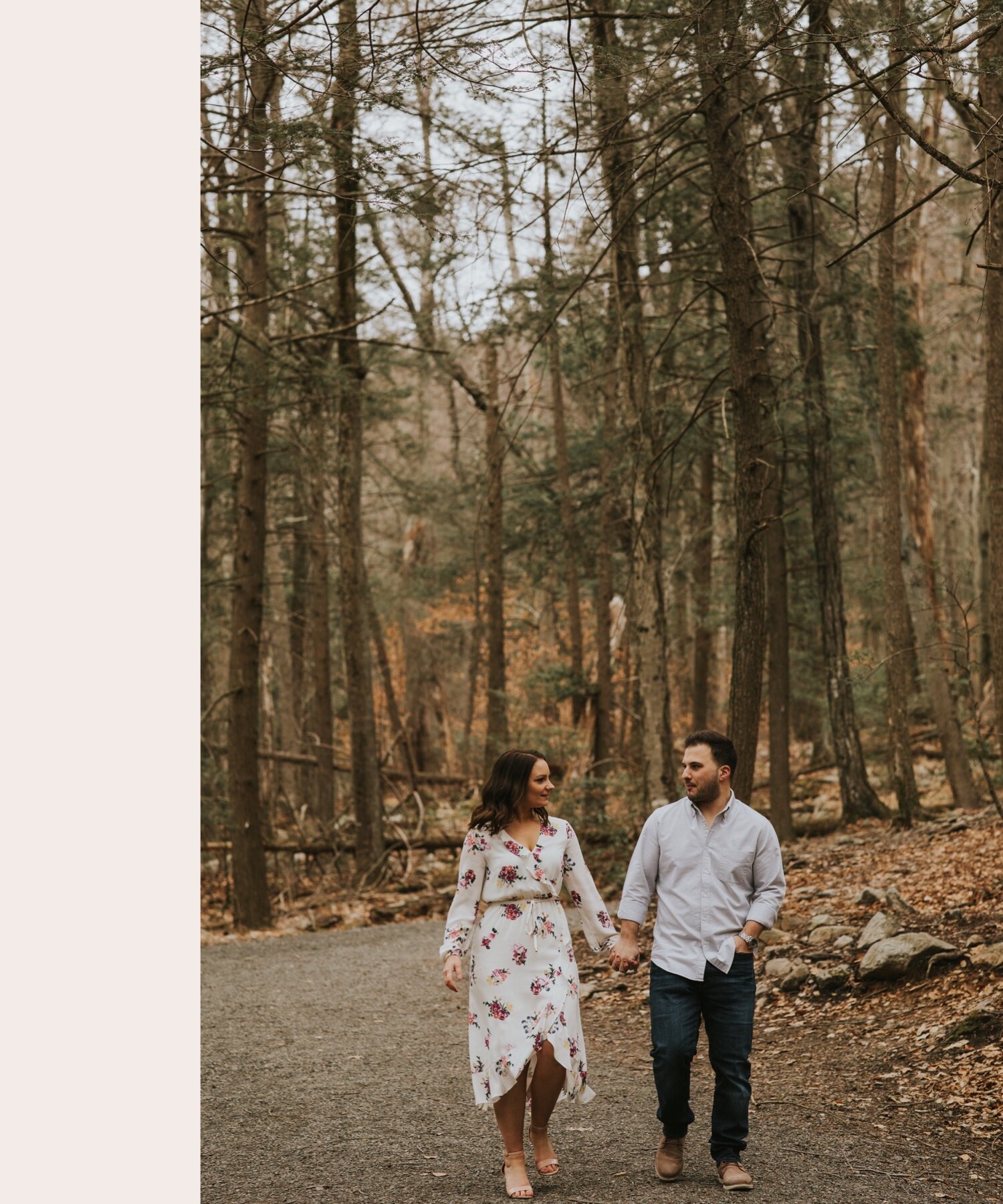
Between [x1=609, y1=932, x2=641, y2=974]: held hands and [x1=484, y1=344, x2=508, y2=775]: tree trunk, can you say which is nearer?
[x1=609, y1=932, x2=641, y2=974]: held hands

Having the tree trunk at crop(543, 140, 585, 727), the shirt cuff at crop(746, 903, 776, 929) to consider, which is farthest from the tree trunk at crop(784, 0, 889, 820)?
the shirt cuff at crop(746, 903, 776, 929)

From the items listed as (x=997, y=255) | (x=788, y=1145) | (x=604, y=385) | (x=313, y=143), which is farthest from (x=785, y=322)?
(x=788, y=1145)

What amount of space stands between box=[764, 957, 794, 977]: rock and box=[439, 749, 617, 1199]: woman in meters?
4.13

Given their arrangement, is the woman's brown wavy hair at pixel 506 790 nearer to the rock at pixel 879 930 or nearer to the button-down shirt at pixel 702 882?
the button-down shirt at pixel 702 882

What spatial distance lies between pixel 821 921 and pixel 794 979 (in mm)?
1301

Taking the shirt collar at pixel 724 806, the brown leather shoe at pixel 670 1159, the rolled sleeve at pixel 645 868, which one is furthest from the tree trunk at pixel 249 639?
the brown leather shoe at pixel 670 1159

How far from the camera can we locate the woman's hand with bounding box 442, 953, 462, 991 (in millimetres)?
4929

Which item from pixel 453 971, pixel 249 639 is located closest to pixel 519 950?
pixel 453 971

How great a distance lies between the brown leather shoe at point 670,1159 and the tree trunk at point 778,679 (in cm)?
1139

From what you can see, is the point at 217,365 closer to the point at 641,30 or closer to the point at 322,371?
the point at 322,371

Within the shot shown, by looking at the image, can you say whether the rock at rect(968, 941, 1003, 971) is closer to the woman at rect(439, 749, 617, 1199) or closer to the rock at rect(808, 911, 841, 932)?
the rock at rect(808, 911, 841, 932)

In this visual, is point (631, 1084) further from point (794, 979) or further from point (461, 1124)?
point (794, 979)

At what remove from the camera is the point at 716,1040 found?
5035mm

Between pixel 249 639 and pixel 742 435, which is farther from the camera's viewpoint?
pixel 249 639
